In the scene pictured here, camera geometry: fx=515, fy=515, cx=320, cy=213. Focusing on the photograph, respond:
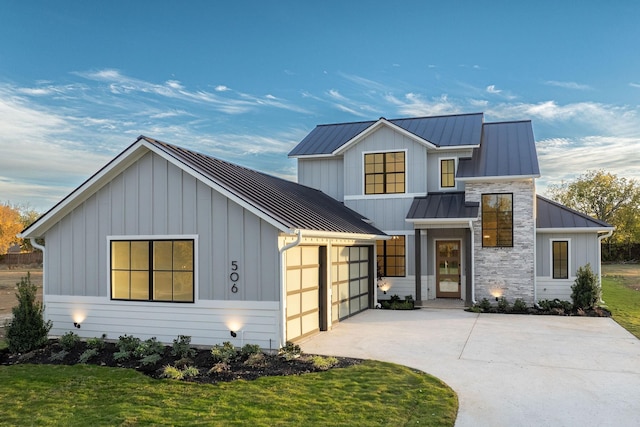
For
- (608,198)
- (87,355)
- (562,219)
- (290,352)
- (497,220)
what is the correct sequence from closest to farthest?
(290,352), (87,355), (497,220), (562,219), (608,198)

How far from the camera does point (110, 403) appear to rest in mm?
7031

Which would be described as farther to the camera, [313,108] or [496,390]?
[313,108]

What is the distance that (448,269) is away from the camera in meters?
18.2

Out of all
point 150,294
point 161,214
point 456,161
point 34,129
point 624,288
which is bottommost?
point 624,288

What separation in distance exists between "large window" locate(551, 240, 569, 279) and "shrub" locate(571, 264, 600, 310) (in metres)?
1.06

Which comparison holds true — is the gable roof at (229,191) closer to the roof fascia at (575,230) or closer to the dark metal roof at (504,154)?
the dark metal roof at (504,154)

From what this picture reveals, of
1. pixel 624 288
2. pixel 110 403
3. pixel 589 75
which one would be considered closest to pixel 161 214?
pixel 110 403

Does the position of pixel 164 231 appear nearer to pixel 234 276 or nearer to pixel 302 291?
pixel 234 276

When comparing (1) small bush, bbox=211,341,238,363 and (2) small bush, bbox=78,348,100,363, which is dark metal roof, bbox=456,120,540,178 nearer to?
(1) small bush, bbox=211,341,238,363

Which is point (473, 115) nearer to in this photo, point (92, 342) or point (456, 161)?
point (456, 161)

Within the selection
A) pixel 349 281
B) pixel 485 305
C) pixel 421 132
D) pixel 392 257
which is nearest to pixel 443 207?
pixel 392 257

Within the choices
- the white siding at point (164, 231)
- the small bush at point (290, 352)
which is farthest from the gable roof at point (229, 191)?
the small bush at point (290, 352)

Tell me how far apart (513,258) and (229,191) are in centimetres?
1050

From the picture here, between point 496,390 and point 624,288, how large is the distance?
20.5 meters
